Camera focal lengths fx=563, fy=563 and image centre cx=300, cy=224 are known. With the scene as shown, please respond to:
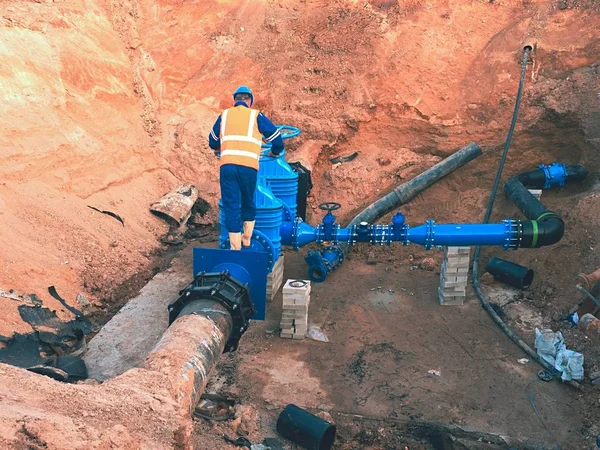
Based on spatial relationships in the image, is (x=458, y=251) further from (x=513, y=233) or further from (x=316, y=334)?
(x=316, y=334)

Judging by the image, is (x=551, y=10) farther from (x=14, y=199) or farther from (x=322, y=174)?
(x=14, y=199)

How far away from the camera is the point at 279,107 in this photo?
10.6 m

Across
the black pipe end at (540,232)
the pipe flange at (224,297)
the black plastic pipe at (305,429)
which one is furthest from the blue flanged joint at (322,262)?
the black plastic pipe at (305,429)

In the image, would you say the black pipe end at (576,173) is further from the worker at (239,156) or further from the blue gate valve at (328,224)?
the worker at (239,156)

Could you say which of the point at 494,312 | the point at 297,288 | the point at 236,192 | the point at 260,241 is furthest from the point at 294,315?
the point at 494,312

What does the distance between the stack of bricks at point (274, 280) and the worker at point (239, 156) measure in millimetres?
1184

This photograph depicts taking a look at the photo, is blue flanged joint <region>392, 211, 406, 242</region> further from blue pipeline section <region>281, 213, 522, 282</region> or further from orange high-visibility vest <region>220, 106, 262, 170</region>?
orange high-visibility vest <region>220, 106, 262, 170</region>

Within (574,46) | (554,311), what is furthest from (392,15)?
(554,311)

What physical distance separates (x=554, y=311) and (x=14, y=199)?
22.1 ft

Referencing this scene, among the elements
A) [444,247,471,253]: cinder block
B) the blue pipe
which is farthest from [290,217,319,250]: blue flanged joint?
[444,247,471,253]: cinder block

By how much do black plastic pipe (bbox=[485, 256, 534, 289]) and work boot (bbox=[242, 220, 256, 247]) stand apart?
350 cm

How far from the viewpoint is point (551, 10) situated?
10211 mm

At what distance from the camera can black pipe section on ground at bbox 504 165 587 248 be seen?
6.52 m

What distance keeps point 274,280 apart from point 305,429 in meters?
2.76
